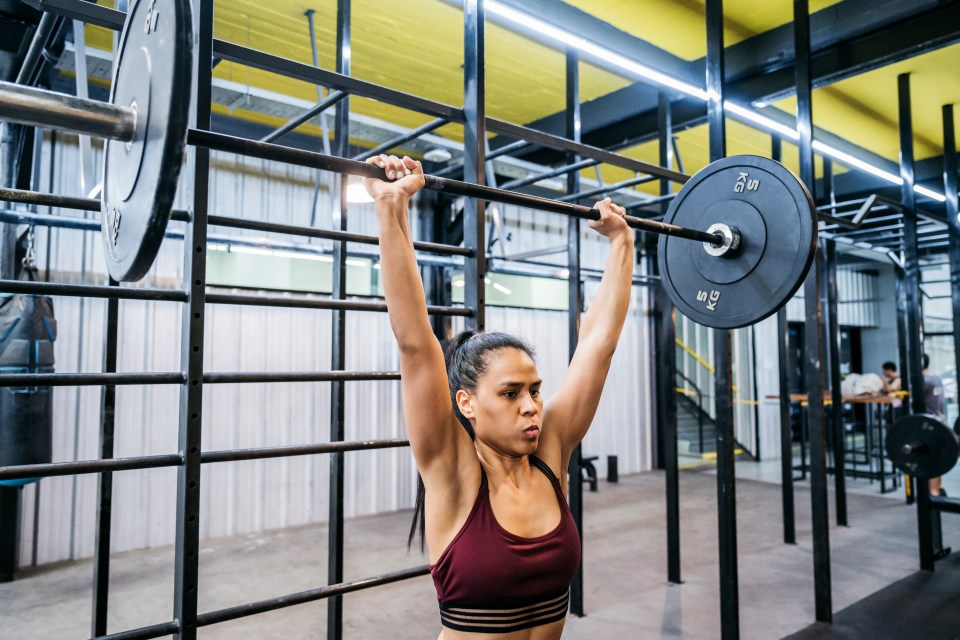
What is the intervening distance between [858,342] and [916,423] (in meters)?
10.4

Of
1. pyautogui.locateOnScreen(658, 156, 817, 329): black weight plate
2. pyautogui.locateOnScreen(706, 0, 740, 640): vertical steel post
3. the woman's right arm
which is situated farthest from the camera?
pyautogui.locateOnScreen(706, 0, 740, 640): vertical steel post

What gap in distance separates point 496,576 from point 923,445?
4.11m

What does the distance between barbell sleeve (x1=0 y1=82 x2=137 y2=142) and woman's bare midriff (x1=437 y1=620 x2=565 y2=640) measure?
111 centimetres

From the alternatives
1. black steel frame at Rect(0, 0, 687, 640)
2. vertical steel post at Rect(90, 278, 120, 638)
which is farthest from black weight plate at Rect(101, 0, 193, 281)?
vertical steel post at Rect(90, 278, 120, 638)

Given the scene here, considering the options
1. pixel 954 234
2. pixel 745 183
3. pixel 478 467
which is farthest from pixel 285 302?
pixel 954 234

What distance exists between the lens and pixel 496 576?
1.27 m

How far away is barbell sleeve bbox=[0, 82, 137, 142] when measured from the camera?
848 mm

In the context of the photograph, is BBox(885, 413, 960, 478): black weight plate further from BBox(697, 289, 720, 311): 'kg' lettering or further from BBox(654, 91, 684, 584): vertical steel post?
BBox(697, 289, 720, 311): 'kg' lettering

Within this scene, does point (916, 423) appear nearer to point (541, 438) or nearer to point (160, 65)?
point (541, 438)

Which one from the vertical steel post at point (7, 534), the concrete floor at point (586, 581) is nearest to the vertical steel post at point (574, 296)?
the concrete floor at point (586, 581)

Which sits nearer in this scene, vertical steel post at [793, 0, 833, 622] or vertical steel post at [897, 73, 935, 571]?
vertical steel post at [793, 0, 833, 622]

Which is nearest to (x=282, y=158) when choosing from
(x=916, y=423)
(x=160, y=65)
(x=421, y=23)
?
(x=160, y=65)

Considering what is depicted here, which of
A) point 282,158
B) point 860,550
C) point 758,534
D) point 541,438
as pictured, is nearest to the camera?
point 282,158

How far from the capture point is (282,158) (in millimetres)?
1220
